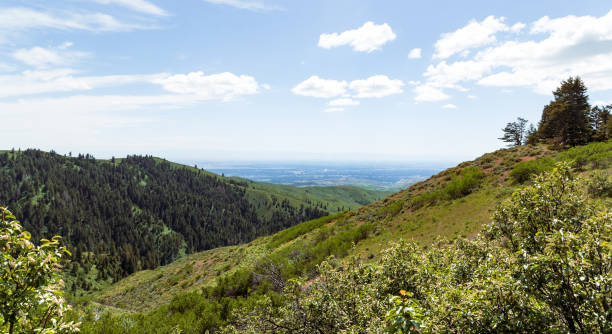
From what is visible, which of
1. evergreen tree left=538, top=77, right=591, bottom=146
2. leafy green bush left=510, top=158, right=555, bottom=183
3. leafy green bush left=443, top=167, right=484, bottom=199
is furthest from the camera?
evergreen tree left=538, top=77, right=591, bottom=146

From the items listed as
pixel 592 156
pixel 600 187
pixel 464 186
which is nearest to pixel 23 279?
pixel 600 187

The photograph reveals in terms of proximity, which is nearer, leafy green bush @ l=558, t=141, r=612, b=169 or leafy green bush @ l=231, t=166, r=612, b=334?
leafy green bush @ l=231, t=166, r=612, b=334

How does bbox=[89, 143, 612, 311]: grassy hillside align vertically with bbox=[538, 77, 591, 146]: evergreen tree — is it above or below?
below

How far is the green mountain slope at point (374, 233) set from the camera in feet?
Result: 86.2

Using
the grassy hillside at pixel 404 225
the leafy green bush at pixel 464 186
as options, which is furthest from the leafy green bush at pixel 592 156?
the leafy green bush at pixel 464 186

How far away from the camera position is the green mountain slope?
26281 millimetres

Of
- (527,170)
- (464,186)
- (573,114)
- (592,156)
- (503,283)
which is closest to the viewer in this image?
(503,283)

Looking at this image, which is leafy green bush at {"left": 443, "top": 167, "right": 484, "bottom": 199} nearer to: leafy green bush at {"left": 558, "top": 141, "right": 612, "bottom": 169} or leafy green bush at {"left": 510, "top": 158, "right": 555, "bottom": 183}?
leafy green bush at {"left": 510, "top": 158, "right": 555, "bottom": 183}

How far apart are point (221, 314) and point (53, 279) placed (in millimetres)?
19883

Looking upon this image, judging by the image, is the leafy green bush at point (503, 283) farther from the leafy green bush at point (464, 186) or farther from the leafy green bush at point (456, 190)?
the leafy green bush at point (464, 186)

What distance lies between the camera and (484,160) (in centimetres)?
4797

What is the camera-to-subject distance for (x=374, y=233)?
36.2 metres

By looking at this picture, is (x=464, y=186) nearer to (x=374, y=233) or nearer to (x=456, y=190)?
(x=456, y=190)

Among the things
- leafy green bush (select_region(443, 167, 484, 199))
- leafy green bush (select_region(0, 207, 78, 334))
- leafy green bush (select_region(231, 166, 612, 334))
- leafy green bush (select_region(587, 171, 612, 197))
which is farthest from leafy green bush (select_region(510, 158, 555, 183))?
leafy green bush (select_region(0, 207, 78, 334))
